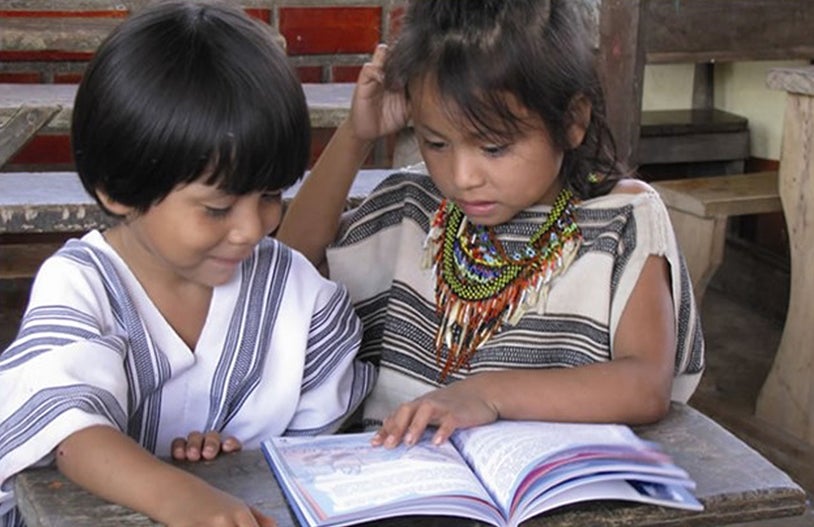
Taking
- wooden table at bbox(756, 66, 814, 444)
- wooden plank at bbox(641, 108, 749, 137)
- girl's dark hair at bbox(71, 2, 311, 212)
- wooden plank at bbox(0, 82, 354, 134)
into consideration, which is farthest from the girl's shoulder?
wooden plank at bbox(641, 108, 749, 137)

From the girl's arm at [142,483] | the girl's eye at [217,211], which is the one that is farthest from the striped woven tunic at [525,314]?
the girl's arm at [142,483]

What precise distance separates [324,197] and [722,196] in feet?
6.59

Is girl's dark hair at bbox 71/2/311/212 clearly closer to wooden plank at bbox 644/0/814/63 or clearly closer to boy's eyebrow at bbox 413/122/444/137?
boy's eyebrow at bbox 413/122/444/137

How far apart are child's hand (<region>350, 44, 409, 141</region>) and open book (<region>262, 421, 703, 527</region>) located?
584 millimetres

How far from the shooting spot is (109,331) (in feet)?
5.26

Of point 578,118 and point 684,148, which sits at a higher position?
point 578,118

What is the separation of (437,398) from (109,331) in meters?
0.40

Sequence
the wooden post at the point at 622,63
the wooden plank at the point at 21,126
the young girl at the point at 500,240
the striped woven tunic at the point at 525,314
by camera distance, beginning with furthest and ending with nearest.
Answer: the wooden post at the point at 622,63 → the wooden plank at the point at 21,126 → the striped woven tunic at the point at 525,314 → the young girl at the point at 500,240

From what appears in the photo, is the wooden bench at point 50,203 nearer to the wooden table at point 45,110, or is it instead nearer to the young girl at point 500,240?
the wooden table at point 45,110

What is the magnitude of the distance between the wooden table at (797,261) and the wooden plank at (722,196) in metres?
0.17

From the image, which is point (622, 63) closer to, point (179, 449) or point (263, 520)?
point (179, 449)

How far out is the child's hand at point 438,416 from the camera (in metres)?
1.48

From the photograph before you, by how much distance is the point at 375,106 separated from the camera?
194 cm

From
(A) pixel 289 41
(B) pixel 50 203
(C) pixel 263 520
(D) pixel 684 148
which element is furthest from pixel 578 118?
(D) pixel 684 148
